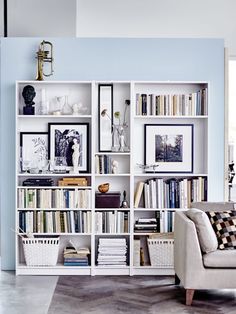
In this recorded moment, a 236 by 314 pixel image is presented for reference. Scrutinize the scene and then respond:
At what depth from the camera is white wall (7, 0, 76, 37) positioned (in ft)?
25.4

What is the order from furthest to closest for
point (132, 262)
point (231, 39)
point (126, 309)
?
point (231, 39) < point (132, 262) < point (126, 309)

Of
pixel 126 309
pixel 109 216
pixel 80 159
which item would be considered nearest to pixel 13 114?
pixel 80 159

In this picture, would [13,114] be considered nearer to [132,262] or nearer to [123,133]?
[123,133]

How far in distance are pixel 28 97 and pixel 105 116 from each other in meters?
0.82

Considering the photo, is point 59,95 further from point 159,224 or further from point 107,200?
point 159,224

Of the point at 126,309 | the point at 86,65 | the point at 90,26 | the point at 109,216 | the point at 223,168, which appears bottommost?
the point at 126,309

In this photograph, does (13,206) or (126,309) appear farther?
(13,206)

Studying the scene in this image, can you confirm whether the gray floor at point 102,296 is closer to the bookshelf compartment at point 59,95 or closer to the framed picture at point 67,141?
Result: the framed picture at point 67,141

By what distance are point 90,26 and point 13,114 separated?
1894mm

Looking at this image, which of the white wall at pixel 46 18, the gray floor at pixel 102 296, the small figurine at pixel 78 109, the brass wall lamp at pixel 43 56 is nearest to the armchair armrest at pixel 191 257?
the gray floor at pixel 102 296

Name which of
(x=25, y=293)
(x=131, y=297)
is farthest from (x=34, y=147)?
(x=131, y=297)

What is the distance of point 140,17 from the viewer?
26.2 ft

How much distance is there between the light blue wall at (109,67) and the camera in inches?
264

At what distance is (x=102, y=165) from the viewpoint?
663cm
